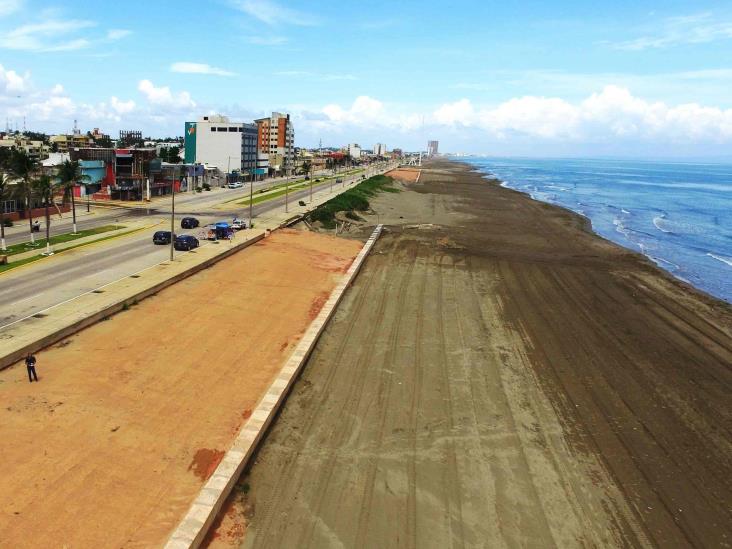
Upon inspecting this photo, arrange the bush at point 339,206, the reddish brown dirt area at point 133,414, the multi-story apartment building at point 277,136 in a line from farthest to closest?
the multi-story apartment building at point 277,136
the bush at point 339,206
the reddish brown dirt area at point 133,414

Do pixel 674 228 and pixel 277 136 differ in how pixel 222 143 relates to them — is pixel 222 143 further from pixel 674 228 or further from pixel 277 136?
pixel 674 228

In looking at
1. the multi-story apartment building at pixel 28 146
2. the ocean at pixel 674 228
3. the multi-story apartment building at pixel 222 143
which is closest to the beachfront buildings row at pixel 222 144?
the multi-story apartment building at pixel 222 143

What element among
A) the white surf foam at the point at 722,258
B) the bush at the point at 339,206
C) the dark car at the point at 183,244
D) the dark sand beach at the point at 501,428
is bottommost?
the dark sand beach at the point at 501,428

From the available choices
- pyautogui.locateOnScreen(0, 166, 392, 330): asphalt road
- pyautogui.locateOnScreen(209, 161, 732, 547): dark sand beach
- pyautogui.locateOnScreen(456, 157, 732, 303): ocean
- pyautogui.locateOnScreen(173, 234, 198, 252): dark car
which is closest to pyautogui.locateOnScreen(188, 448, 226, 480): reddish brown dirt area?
pyautogui.locateOnScreen(209, 161, 732, 547): dark sand beach

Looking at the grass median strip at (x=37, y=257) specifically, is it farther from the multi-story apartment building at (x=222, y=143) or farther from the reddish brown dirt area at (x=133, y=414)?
the multi-story apartment building at (x=222, y=143)

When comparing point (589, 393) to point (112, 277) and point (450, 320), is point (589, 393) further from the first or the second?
point (112, 277)

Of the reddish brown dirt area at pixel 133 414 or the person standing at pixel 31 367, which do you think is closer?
the reddish brown dirt area at pixel 133 414
